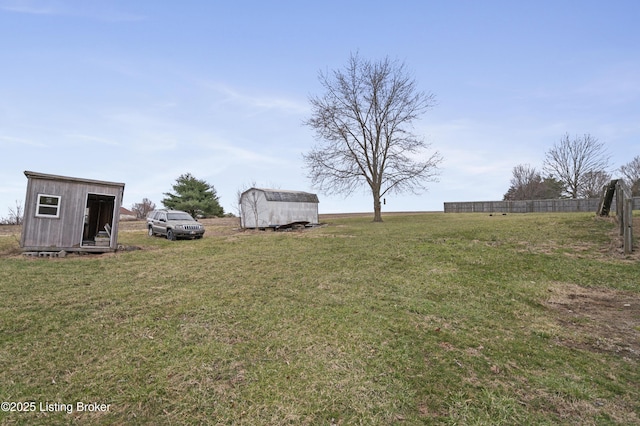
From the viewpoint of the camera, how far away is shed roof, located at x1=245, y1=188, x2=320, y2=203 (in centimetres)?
2716

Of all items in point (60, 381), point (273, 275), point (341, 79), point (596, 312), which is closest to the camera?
point (60, 381)

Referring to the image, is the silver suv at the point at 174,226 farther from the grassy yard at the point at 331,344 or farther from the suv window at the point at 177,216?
the grassy yard at the point at 331,344

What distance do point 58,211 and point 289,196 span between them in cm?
1690

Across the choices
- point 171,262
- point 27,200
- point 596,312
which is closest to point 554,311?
point 596,312

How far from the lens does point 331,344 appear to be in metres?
5.07

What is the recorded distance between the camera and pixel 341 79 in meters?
32.8

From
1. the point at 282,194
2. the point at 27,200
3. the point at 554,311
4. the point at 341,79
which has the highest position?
the point at 341,79

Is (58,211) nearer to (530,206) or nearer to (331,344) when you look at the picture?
(331,344)

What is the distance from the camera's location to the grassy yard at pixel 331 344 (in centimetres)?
369

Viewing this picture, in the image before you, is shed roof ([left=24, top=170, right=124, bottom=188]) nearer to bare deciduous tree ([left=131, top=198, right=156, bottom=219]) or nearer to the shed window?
the shed window

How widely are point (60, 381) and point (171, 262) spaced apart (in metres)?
8.43

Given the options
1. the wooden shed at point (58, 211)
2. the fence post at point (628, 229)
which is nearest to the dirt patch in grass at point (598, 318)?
the fence post at point (628, 229)

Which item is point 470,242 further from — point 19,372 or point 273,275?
point 19,372

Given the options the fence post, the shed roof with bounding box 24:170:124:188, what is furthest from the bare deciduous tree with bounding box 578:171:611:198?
the shed roof with bounding box 24:170:124:188
